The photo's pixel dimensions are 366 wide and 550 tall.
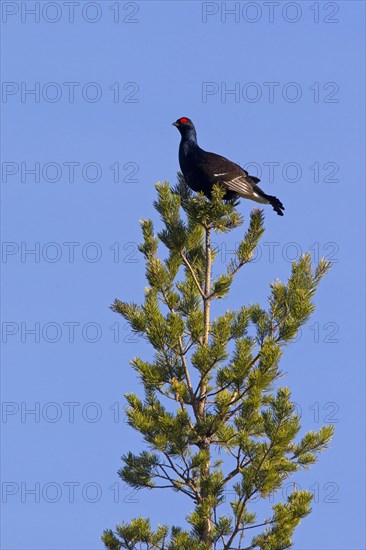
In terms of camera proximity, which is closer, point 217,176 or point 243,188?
point 217,176

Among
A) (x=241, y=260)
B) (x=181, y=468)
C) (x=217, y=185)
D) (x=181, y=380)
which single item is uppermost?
(x=217, y=185)

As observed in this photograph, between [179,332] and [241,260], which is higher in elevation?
[241,260]

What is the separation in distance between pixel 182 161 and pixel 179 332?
247 cm

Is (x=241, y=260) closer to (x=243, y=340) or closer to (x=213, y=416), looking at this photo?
(x=243, y=340)

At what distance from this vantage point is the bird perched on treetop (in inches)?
529

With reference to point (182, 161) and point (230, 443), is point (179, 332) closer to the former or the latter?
point (230, 443)

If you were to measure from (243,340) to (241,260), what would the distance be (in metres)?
0.95

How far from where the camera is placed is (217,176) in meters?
13.5

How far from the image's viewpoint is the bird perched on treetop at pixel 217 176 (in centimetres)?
1343

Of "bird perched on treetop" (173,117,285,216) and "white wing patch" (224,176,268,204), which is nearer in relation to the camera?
"bird perched on treetop" (173,117,285,216)

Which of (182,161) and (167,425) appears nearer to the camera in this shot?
(167,425)

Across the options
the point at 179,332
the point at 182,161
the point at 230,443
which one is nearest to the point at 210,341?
the point at 179,332

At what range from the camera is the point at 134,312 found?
12617mm

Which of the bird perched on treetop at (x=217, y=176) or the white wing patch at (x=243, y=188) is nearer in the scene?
the bird perched on treetop at (x=217, y=176)
